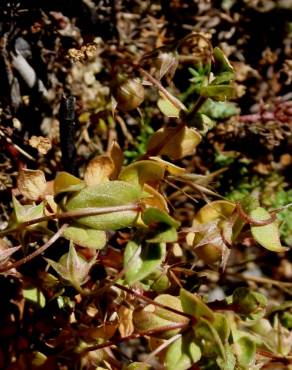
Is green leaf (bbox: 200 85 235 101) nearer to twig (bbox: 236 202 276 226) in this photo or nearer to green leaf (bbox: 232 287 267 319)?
twig (bbox: 236 202 276 226)

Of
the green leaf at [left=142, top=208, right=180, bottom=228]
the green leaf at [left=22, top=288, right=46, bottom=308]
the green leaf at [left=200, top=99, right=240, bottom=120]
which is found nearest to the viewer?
the green leaf at [left=142, top=208, right=180, bottom=228]

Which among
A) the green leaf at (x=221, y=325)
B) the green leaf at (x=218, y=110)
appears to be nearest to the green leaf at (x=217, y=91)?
the green leaf at (x=221, y=325)

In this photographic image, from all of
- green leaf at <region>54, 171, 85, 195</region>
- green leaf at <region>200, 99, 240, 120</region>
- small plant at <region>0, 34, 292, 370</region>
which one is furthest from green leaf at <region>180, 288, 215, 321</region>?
green leaf at <region>200, 99, 240, 120</region>

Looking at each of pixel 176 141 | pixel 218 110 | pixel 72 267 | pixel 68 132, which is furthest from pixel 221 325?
pixel 218 110

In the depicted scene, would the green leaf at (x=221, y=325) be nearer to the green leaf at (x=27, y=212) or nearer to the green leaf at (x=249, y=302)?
the green leaf at (x=249, y=302)

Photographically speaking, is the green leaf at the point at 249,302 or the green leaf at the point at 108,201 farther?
the green leaf at the point at 249,302

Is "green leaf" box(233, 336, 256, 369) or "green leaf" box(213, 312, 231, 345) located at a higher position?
"green leaf" box(213, 312, 231, 345)

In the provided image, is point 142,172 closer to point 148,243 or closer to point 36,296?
point 148,243
